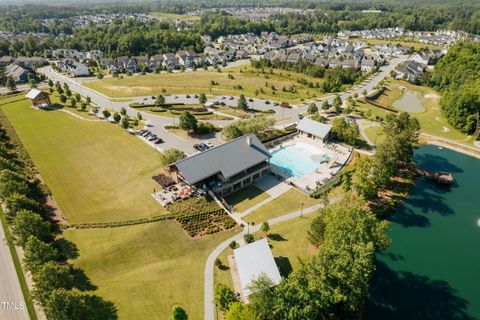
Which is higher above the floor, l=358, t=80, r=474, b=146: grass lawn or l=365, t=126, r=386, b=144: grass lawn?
l=358, t=80, r=474, b=146: grass lawn

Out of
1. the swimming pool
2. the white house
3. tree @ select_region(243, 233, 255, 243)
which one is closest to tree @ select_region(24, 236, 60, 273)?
the white house

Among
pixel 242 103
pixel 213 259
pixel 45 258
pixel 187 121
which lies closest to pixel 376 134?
pixel 242 103

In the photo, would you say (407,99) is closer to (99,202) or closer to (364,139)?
(364,139)

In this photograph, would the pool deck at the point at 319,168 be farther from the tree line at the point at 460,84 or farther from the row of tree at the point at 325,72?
the row of tree at the point at 325,72

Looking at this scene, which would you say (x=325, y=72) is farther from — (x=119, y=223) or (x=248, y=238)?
(x=119, y=223)

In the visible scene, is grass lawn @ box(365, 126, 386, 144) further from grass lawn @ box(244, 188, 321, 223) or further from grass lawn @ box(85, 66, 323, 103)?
grass lawn @ box(244, 188, 321, 223)

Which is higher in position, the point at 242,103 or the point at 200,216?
the point at 242,103
